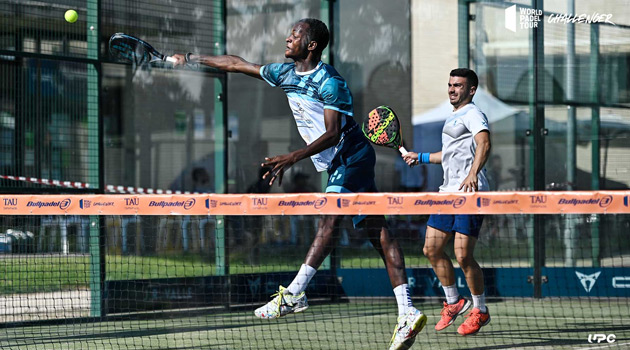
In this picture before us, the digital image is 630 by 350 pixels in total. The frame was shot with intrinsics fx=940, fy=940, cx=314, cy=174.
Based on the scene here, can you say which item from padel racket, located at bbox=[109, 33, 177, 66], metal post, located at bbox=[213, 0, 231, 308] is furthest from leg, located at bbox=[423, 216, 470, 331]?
metal post, located at bbox=[213, 0, 231, 308]

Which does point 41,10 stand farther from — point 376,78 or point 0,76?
point 376,78

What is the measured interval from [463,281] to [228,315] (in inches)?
117

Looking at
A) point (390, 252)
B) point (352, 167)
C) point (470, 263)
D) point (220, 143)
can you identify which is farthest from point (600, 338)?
point (220, 143)

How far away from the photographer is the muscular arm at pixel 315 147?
6547 millimetres

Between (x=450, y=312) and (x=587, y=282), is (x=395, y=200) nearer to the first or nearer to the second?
(x=450, y=312)

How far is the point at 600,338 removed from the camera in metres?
7.67

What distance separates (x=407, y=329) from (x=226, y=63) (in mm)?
2527

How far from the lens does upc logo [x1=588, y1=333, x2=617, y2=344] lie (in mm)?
7521

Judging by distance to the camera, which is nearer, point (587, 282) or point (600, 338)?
point (600, 338)

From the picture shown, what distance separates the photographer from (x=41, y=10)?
957 cm

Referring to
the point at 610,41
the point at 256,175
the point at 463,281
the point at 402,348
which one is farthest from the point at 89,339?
the point at 610,41

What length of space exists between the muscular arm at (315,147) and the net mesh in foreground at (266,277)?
0.95 ft

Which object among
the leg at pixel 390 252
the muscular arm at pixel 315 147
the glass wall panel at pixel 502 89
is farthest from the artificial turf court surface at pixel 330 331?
the glass wall panel at pixel 502 89

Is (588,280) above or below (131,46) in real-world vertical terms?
below
